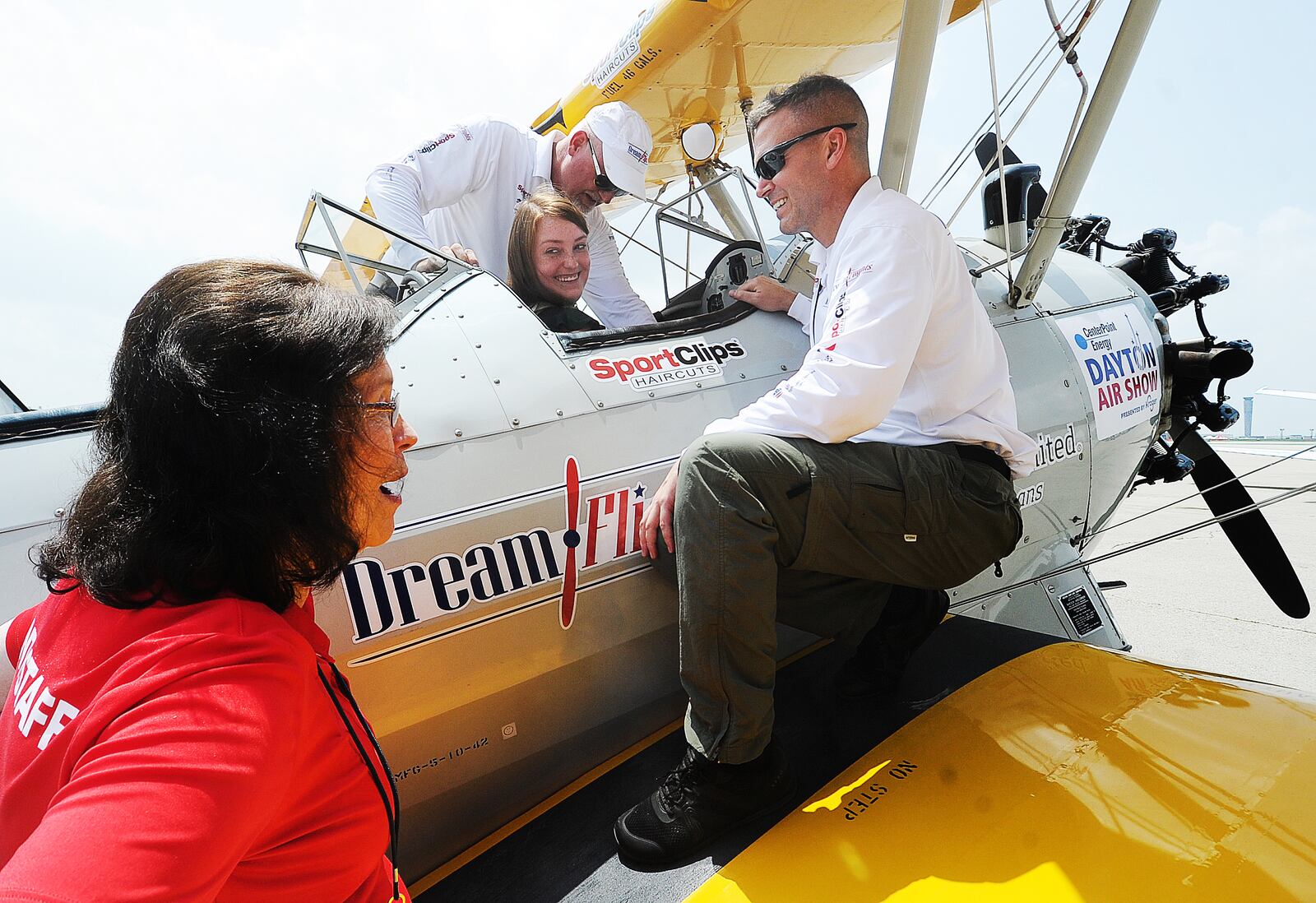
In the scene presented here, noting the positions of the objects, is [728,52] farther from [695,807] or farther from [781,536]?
[695,807]

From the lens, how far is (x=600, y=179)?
9.77 ft

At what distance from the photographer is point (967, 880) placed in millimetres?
1206

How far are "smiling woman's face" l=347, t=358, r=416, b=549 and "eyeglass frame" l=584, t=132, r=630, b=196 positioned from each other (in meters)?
2.28

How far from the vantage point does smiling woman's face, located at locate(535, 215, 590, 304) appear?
2307 mm

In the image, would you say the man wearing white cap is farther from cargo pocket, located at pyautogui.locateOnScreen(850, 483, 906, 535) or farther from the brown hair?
cargo pocket, located at pyautogui.locateOnScreen(850, 483, 906, 535)

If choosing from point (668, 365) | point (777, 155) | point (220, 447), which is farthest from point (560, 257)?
point (220, 447)

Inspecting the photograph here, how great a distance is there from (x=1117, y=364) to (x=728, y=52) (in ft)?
11.5

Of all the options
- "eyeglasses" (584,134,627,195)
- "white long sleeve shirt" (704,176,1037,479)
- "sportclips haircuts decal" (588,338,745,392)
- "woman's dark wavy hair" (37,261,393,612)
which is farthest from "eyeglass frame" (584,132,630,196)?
"woman's dark wavy hair" (37,261,393,612)

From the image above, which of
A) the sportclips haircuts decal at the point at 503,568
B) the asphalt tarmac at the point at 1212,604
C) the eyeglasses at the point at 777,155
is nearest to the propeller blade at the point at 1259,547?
the asphalt tarmac at the point at 1212,604


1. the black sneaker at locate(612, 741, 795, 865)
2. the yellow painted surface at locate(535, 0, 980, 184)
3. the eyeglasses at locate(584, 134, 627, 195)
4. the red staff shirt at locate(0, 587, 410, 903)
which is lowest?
the black sneaker at locate(612, 741, 795, 865)

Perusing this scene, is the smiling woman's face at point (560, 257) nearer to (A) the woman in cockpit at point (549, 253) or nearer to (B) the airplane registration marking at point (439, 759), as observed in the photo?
(A) the woman in cockpit at point (549, 253)

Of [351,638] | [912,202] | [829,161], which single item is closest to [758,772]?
[351,638]

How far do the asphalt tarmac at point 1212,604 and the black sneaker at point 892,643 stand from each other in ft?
1.95

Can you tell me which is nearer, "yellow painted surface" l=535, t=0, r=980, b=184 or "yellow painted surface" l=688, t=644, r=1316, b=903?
"yellow painted surface" l=688, t=644, r=1316, b=903
